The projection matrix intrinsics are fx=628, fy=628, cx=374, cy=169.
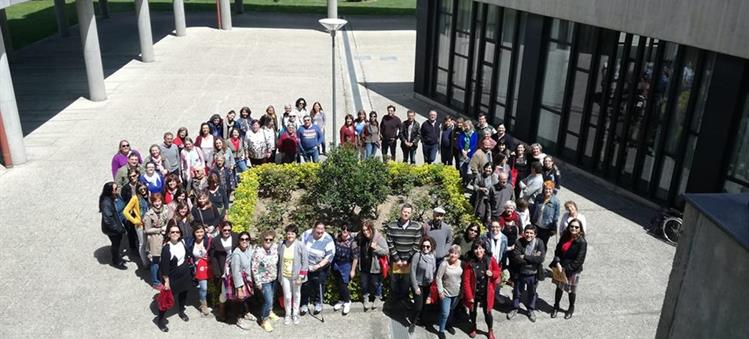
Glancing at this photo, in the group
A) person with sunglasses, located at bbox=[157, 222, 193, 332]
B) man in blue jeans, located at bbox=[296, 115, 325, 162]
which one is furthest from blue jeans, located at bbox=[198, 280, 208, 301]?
man in blue jeans, located at bbox=[296, 115, 325, 162]

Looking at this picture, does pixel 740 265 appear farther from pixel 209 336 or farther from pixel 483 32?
pixel 483 32

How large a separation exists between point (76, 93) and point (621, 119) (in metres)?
16.5

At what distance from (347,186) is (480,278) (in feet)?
11.0

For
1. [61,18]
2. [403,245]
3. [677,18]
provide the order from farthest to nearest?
[61,18]
[677,18]
[403,245]

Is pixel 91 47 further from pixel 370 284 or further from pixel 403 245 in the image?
pixel 403 245

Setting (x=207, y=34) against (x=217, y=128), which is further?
(x=207, y=34)

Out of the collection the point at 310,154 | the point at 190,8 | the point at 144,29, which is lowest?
the point at 190,8

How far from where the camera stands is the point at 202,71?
23.6 meters

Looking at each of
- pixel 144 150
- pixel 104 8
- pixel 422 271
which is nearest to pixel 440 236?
pixel 422 271

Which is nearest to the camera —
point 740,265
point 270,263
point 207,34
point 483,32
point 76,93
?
point 740,265

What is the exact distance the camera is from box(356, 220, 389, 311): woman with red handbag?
8.47 meters

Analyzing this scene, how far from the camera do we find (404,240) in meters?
8.62

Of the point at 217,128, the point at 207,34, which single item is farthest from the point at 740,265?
the point at 207,34

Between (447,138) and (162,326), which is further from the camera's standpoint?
(447,138)
